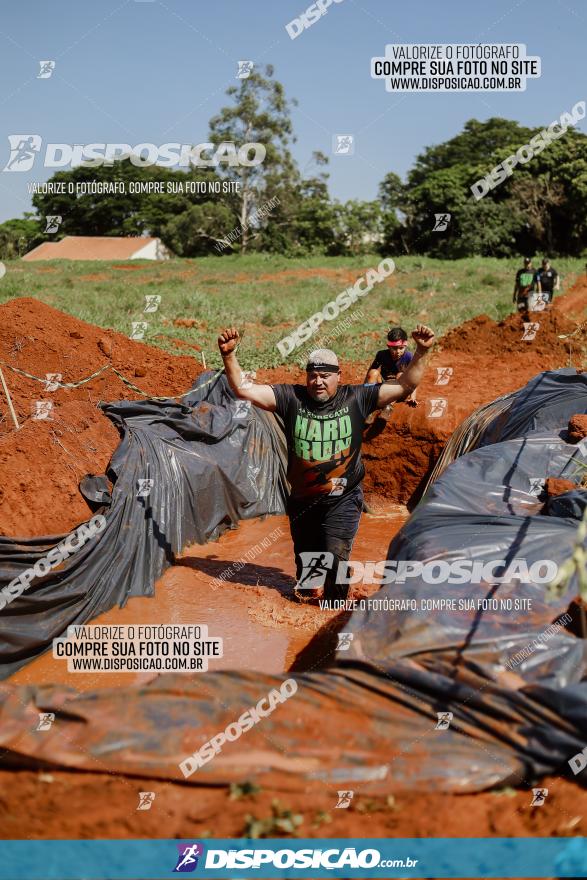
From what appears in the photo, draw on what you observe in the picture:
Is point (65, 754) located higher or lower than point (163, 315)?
lower

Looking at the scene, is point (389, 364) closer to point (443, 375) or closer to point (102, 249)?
point (443, 375)

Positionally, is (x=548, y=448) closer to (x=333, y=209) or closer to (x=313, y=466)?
(x=313, y=466)

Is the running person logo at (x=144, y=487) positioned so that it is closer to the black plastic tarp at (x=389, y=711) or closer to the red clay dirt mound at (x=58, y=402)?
the red clay dirt mound at (x=58, y=402)

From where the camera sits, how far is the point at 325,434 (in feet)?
15.1

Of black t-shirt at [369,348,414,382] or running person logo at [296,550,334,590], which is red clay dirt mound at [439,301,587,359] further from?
running person logo at [296,550,334,590]

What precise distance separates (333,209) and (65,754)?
36.9 meters

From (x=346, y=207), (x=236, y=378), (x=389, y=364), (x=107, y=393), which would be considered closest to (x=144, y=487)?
(x=236, y=378)

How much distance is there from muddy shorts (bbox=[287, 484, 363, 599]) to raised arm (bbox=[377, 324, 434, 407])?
755mm

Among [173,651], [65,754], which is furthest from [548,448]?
[65,754]

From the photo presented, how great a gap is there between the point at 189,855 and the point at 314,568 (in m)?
2.93

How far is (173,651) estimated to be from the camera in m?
4.84


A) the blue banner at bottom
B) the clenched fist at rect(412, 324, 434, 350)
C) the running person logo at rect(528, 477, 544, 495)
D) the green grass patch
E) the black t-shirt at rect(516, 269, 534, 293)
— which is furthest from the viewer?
the black t-shirt at rect(516, 269, 534, 293)

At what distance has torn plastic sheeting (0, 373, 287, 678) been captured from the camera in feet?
15.6

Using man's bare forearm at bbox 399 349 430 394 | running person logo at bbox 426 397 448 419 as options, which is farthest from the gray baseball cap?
running person logo at bbox 426 397 448 419
